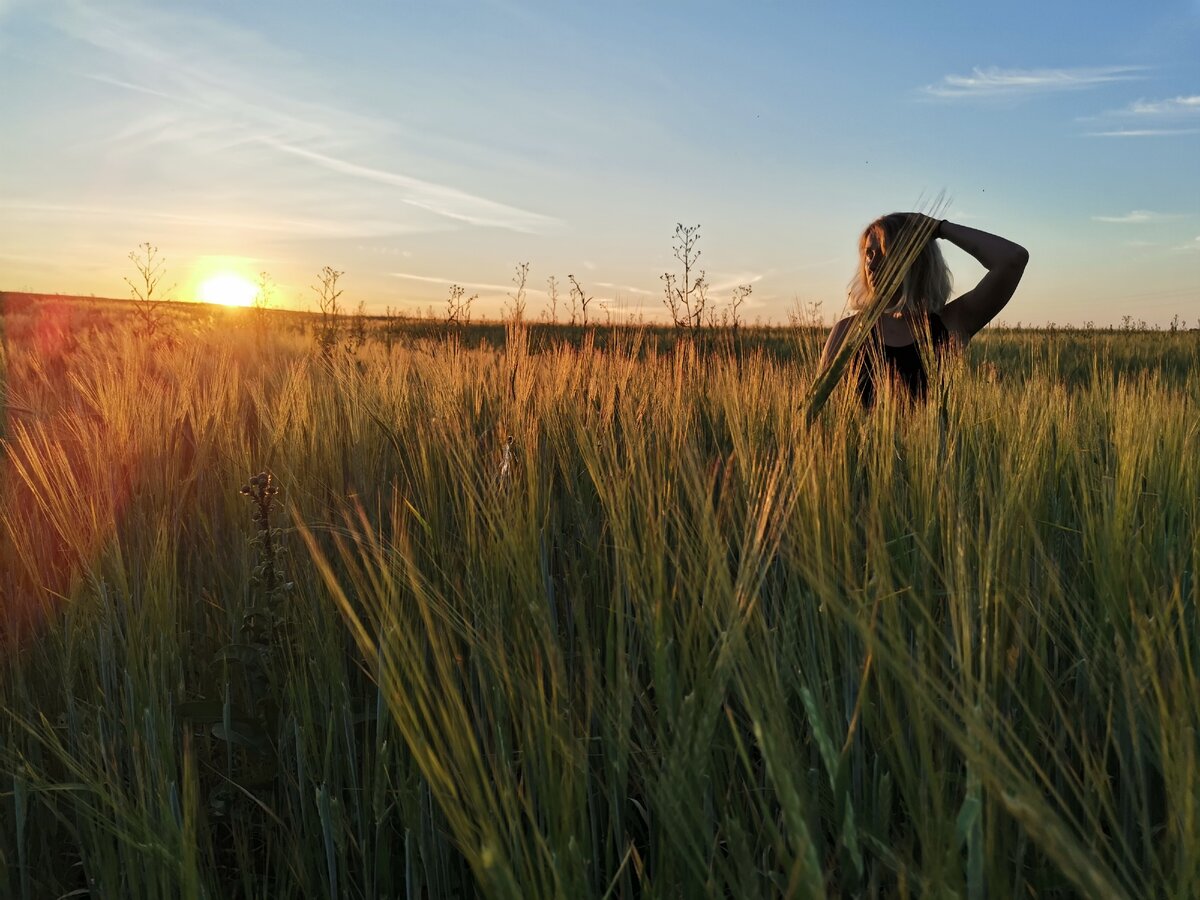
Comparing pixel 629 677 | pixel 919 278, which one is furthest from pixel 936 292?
pixel 629 677

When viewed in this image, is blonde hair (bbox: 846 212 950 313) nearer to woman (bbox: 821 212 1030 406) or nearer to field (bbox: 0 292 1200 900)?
woman (bbox: 821 212 1030 406)

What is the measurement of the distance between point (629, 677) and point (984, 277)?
2.85 meters

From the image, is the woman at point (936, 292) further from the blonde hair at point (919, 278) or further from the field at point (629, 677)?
the field at point (629, 677)

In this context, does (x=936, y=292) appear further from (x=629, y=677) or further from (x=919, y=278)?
(x=629, y=677)

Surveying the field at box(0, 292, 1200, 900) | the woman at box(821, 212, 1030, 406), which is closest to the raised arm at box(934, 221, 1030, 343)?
the woman at box(821, 212, 1030, 406)

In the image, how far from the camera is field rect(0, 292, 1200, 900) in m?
0.56

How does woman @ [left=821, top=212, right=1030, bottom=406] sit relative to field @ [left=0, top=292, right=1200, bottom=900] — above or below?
above

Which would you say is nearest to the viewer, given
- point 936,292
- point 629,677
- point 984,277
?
point 629,677

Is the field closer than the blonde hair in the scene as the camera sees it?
Yes

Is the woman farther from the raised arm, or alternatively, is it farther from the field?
the field

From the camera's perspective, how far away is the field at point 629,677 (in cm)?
56

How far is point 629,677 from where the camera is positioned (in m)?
0.78

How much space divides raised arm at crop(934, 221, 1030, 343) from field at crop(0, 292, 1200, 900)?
5.07 feet

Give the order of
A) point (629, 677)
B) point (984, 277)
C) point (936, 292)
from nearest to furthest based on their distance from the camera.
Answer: point (629, 677) < point (984, 277) < point (936, 292)
